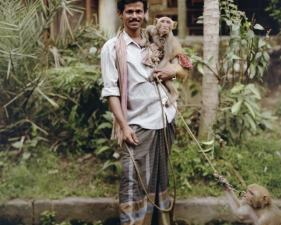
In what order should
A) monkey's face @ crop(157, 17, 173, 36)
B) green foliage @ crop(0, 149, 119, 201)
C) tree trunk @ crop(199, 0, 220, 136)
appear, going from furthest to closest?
→ tree trunk @ crop(199, 0, 220, 136) → green foliage @ crop(0, 149, 119, 201) → monkey's face @ crop(157, 17, 173, 36)

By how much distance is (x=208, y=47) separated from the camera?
197 inches

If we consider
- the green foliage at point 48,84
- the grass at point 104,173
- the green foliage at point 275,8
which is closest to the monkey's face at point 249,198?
the grass at point 104,173

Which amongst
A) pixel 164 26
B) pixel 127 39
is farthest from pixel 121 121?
pixel 164 26

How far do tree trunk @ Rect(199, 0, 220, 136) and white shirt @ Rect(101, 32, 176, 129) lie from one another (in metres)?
1.52

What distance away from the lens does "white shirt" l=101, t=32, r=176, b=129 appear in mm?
3389

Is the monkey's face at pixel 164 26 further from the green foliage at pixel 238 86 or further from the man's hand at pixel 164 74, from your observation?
the green foliage at pixel 238 86

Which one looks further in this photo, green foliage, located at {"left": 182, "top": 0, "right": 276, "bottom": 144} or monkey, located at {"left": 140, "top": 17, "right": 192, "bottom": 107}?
green foliage, located at {"left": 182, "top": 0, "right": 276, "bottom": 144}

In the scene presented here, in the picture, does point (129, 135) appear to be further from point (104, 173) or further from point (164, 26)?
point (104, 173)

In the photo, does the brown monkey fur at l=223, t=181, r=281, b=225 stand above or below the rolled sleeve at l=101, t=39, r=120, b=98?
below

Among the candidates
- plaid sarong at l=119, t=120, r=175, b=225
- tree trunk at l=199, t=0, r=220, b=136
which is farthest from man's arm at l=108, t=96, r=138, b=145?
tree trunk at l=199, t=0, r=220, b=136

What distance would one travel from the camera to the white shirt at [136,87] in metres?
3.39

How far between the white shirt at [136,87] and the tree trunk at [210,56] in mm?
1521

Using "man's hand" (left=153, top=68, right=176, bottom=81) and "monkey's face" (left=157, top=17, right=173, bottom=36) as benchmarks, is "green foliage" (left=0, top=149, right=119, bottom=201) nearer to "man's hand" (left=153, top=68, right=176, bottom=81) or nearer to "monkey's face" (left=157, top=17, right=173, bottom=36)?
"man's hand" (left=153, top=68, right=176, bottom=81)

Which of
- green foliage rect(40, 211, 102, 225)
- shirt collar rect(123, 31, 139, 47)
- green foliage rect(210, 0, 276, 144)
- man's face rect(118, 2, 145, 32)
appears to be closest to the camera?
man's face rect(118, 2, 145, 32)
